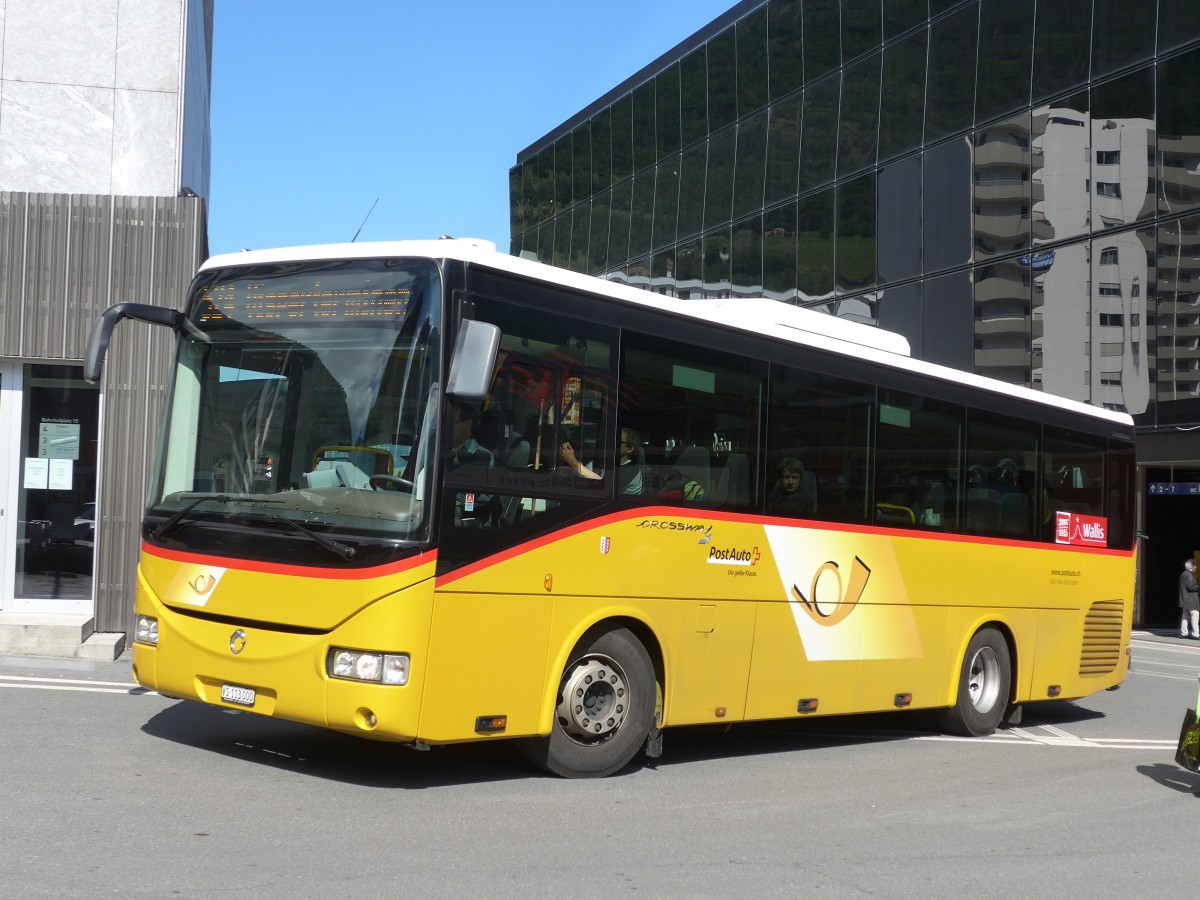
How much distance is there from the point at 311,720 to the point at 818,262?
27.5m

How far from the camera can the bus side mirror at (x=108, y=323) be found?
8.02 m

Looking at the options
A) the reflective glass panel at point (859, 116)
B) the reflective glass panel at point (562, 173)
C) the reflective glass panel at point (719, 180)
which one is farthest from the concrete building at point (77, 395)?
the reflective glass panel at point (562, 173)

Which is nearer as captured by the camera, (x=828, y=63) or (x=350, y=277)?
(x=350, y=277)

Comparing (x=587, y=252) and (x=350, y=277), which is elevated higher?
(x=587, y=252)

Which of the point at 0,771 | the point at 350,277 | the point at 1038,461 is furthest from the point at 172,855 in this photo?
the point at 1038,461

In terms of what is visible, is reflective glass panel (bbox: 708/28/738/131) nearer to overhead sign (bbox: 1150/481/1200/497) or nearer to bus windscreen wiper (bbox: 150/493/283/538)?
overhead sign (bbox: 1150/481/1200/497)

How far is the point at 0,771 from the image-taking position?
7617mm

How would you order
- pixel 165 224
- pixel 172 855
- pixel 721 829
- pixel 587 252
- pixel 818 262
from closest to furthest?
1. pixel 172 855
2. pixel 721 829
3. pixel 165 224
4. pixel 818 262
5. pixel 587 252

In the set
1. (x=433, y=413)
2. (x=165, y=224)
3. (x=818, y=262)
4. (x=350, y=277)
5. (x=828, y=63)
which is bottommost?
(x=433, y=413)

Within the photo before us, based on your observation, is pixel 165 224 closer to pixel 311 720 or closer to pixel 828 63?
pixel 311 720

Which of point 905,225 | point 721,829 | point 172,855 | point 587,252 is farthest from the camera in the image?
point 587,252

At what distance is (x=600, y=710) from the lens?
8.60 m

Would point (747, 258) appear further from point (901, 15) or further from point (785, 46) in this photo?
point (901, 15)

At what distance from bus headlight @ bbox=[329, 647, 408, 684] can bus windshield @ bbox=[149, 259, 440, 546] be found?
25.5 inches
